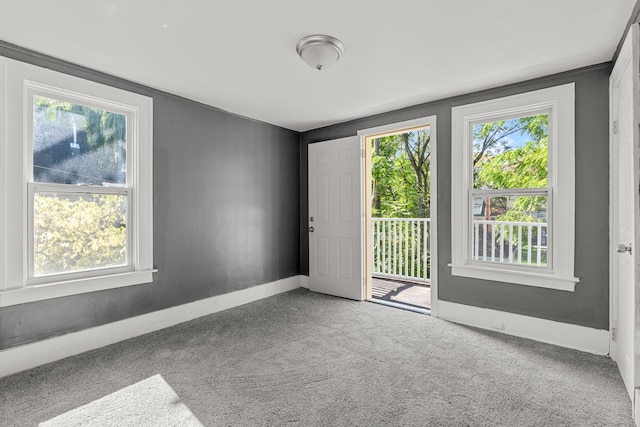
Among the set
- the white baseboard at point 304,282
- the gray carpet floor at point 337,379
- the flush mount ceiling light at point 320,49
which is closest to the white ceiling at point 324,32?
the flush mount ceiling light at point 320,49

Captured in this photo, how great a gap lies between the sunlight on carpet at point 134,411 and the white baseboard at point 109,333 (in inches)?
33.6

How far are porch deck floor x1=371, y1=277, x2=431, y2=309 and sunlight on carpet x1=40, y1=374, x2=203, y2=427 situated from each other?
2906 mm

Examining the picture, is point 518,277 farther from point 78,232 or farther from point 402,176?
point 402,176

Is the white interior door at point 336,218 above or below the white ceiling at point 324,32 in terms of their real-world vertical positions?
below

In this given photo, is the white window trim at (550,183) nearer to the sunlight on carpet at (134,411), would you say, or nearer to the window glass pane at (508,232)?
the window glass pane at (508,232)

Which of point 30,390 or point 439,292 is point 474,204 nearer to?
point 439,292

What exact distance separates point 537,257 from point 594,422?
1.71 metres

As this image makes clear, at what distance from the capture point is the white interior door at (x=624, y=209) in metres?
1.81

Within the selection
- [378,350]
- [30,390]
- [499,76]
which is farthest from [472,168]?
[30,390]

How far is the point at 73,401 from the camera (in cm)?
201

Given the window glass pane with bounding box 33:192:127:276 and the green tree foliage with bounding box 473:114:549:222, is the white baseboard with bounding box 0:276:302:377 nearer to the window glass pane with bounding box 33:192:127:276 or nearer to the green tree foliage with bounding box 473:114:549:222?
the window glass pane with bounding box 33:192:127:276

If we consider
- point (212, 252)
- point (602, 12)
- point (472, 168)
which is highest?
point (602, 12)

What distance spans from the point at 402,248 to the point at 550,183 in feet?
8.72

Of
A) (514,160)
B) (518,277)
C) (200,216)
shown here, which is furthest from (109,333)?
(514,160)
